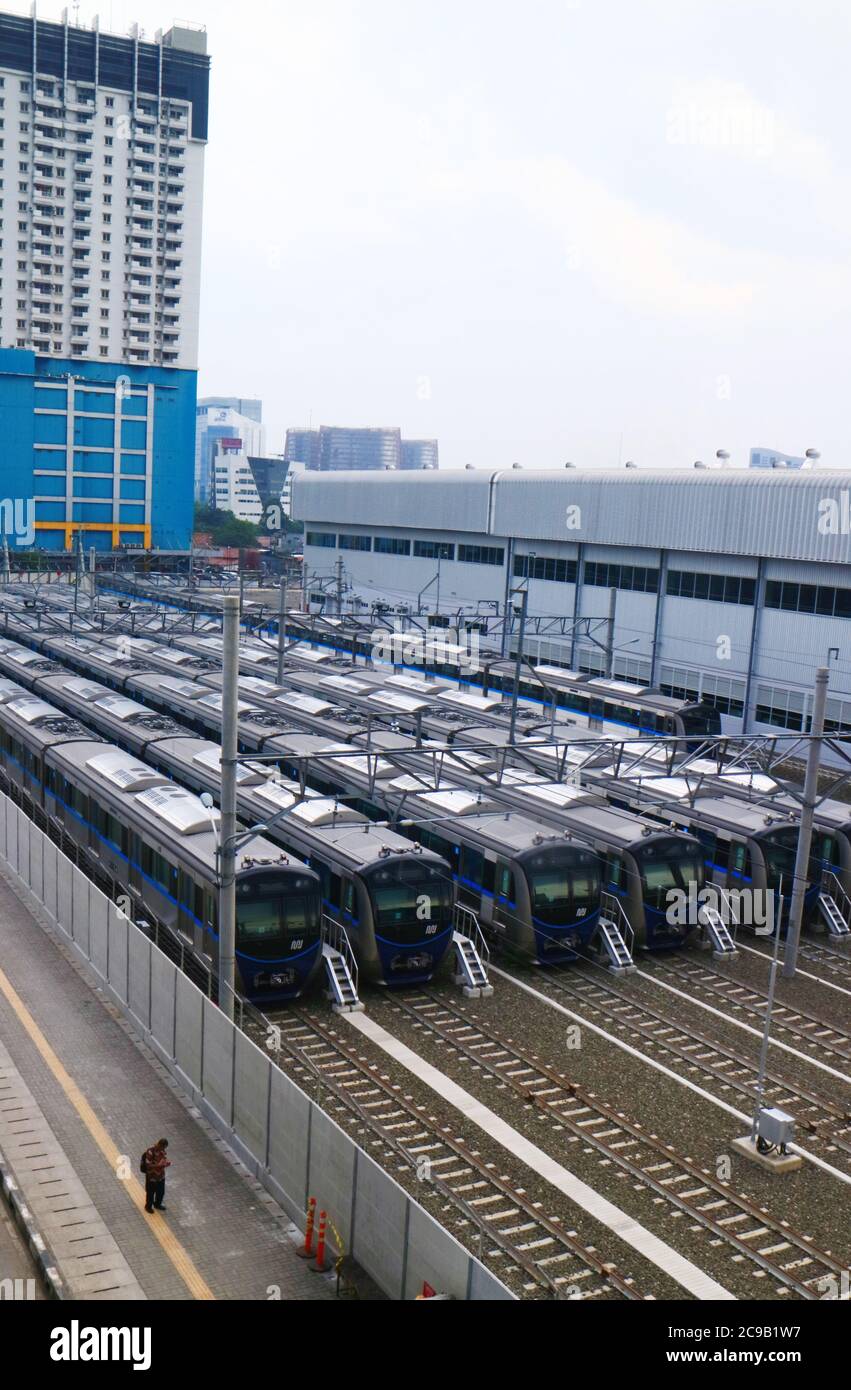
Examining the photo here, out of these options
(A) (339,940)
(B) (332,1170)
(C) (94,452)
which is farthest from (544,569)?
(C) (94,452)

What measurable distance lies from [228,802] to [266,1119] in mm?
3858

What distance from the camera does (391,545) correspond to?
65.8 metres

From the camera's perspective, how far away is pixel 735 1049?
63.5 ft

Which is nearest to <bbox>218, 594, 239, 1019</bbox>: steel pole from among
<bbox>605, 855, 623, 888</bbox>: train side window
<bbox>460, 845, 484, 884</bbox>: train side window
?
<bbox>460, 845, 484, 884</bbox>: train side window

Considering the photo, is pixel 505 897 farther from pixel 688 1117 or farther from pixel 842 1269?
pixel 842 1269

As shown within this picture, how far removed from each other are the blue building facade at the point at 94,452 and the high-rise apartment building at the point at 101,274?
0.11 meters

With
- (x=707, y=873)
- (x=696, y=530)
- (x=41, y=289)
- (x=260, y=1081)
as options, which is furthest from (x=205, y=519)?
(x=260, y=1081)

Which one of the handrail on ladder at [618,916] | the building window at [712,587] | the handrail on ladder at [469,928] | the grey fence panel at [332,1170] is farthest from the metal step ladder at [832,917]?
the building window at [712,587]

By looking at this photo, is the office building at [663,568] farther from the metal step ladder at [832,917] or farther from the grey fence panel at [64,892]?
the grey fence panel at [64,892]

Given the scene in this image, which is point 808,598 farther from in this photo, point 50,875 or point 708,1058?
point 50,875

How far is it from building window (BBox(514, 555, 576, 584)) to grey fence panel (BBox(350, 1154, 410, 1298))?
1631 inches

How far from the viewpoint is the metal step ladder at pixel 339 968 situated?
784 inches

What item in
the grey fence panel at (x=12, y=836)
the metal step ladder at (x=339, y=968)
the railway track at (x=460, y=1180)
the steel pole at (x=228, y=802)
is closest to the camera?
the railway track at (x=460, y=1180)

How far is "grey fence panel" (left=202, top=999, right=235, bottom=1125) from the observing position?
15047 millimetres
